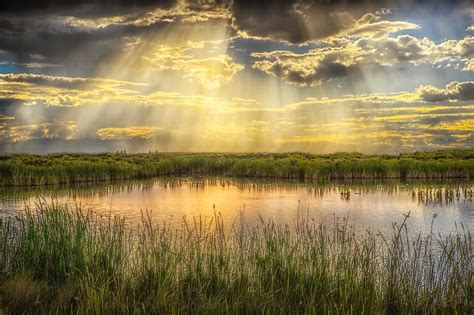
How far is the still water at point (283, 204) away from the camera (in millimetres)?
15469

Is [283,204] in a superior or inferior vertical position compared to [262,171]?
inferior

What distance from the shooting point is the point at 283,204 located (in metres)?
20.5

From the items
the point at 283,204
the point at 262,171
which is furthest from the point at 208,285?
the point at 262,171

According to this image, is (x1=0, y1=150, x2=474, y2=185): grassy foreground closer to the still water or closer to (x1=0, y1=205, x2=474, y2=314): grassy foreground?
the still water

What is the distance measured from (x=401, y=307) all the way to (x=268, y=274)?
208 cm

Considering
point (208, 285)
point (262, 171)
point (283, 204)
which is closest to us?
point (208, 285)

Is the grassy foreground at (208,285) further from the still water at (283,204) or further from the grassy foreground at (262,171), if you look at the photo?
the grassy foreground at (262,171)

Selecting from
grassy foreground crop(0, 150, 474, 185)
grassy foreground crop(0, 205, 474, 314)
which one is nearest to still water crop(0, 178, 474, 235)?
grassy foreground crop(0, 150, 474, 185)

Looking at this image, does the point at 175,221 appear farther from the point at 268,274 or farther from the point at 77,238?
the point at 268,274

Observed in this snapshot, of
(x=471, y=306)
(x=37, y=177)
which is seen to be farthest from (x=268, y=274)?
(x=37, y=177)

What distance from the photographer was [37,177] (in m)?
30.2

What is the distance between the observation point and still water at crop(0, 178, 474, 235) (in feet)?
50.8

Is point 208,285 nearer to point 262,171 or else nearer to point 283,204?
point 283,204

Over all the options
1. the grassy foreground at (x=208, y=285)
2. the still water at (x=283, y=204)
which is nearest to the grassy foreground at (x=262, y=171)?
the still water at (x=283, y=204)
